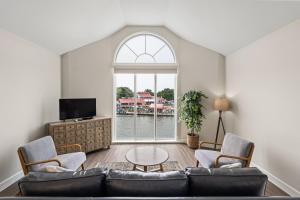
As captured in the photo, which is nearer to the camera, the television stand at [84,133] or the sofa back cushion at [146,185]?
the sofa back cushion at [146,185]

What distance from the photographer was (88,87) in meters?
5.43

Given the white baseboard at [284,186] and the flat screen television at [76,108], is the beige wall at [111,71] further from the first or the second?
the white baseboard at [284,186]

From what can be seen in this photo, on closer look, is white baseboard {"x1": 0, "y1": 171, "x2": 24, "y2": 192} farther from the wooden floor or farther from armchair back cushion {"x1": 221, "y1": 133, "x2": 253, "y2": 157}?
armchair back cushion {"x1": 221, "y1": 133, "x2": 253, "y2": 157}

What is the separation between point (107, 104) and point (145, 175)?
4253 millimetres

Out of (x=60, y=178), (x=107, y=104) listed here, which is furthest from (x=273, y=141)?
(x=107, y=104)

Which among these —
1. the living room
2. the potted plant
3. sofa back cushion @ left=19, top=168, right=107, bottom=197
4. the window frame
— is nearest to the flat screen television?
the living room

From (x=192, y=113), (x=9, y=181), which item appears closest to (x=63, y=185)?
(x=9, y=181)

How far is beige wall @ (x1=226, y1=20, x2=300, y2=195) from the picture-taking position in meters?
2.79

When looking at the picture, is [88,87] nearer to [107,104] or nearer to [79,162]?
[107,104]

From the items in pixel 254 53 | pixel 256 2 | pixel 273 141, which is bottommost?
pixel 273 141

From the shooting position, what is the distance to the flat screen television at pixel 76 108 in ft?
14.6

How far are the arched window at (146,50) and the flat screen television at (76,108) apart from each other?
5.94 feet

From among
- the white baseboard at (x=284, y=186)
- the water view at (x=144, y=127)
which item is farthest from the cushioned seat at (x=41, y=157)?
the white baseboard at (x=284, y=186)

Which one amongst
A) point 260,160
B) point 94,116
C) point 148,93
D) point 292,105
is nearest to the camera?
point 292,105
